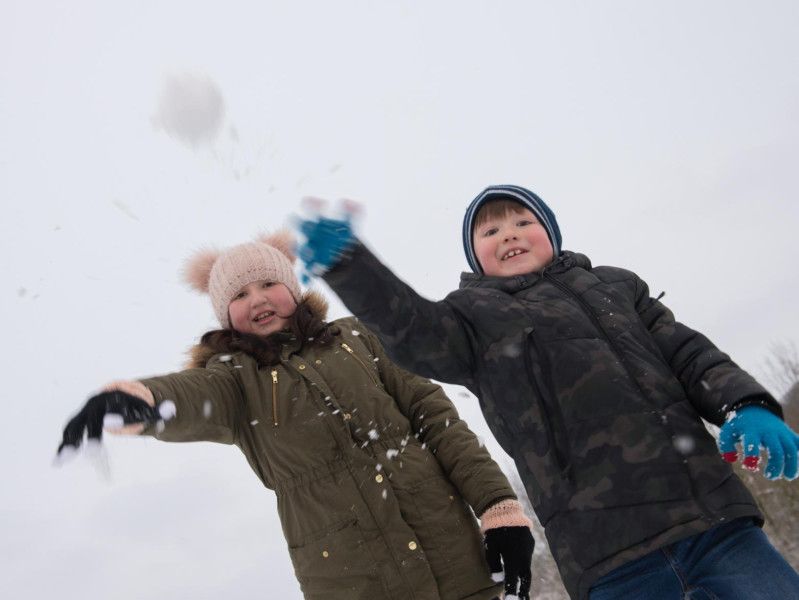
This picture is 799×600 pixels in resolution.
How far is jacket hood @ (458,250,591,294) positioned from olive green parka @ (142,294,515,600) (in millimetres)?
749

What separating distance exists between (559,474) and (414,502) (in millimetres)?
894

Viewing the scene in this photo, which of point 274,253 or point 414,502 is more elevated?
point 274,253

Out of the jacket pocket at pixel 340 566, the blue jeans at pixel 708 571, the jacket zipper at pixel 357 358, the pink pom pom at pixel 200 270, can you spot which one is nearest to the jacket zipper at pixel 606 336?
the blue jeans at pixel 708 571

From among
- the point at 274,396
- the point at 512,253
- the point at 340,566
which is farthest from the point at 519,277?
the point at 340,566

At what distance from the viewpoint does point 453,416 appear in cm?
317

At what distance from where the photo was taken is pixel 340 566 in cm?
262

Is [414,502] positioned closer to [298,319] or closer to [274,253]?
[298,319]

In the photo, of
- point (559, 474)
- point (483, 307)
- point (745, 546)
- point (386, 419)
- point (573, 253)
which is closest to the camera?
point (745, 546)

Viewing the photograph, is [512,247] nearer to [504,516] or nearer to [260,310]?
[504,516]

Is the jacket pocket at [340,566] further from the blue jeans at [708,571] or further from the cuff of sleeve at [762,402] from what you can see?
the cuff of sleeve at [762,402]

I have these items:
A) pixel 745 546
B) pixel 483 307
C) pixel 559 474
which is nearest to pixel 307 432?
pixel 483 307

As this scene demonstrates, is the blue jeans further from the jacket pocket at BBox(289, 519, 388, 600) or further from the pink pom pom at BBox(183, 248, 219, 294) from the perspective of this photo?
the pink pom pom at BBox(183, 248, 219, 294)

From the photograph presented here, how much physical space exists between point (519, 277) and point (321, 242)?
85 cm

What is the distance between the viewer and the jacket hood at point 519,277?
2490 millimetres
